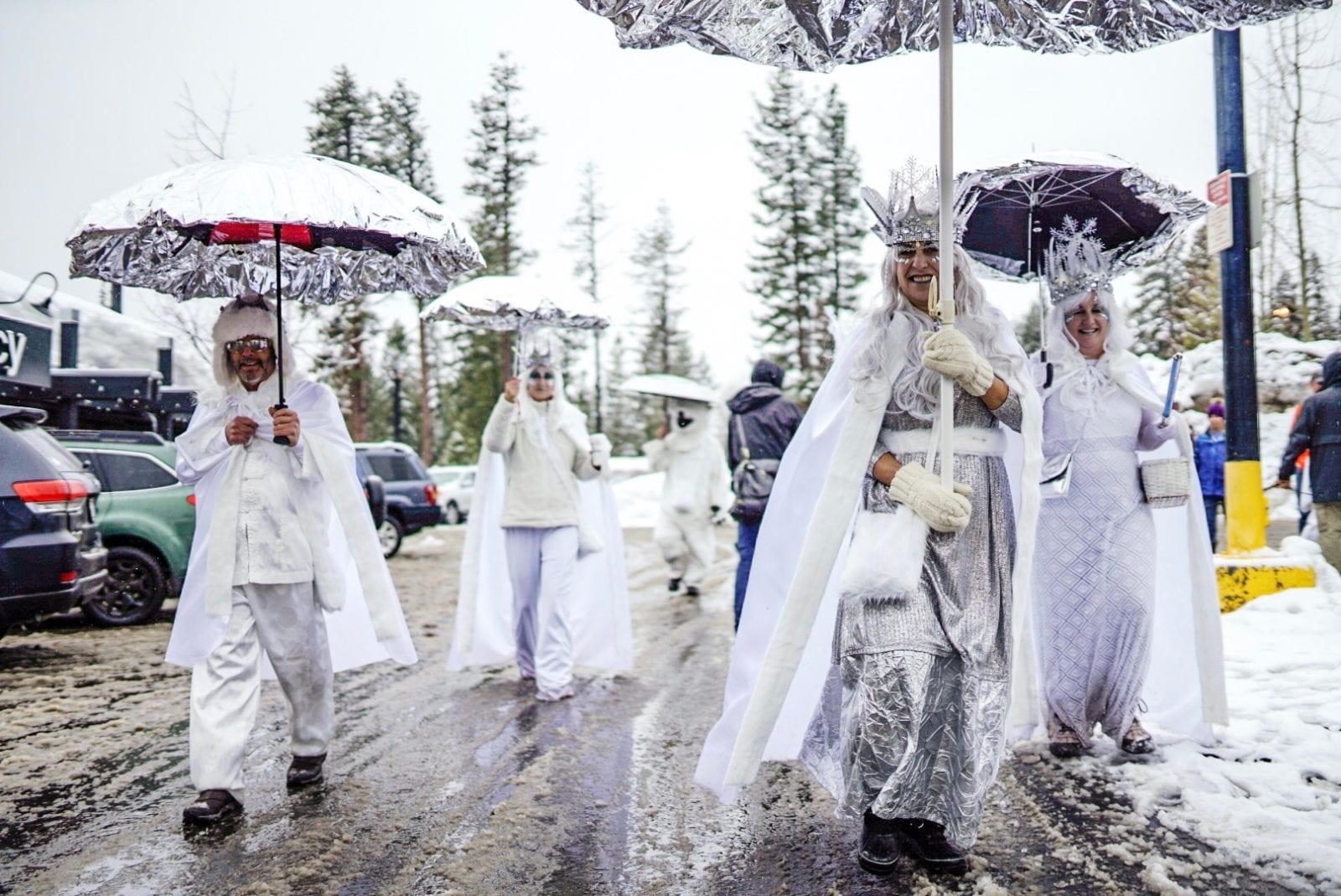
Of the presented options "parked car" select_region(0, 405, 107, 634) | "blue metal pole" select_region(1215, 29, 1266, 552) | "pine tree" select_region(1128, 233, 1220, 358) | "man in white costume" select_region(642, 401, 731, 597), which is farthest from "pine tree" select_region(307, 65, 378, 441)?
"blue metal pole" select_region(1215, 29, 1266, 552)

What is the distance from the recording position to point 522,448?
7.37 m

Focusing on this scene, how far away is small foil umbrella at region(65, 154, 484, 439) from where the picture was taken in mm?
4184

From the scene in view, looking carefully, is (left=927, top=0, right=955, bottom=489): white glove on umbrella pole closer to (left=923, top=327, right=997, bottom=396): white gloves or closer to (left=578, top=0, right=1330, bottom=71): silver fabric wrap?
(left=923, top=327, right=997, bottom=396): white gloves

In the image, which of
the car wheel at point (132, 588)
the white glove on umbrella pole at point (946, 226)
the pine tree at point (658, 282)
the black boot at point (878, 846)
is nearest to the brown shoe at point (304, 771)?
the black boot at point (878, 846)

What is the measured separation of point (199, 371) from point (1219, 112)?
1399cm

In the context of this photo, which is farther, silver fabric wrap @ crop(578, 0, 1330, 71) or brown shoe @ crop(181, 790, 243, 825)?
brown shoe @ crop(181, 790, 243, 825)

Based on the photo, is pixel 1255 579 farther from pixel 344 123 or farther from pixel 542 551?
pixel 344 123

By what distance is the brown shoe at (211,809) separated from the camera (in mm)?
A: 4270

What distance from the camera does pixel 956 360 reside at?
3.54 meters

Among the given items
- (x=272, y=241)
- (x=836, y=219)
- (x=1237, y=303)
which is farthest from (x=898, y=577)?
(x=836, y=219)

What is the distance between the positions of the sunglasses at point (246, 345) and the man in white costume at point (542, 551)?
7.53ft

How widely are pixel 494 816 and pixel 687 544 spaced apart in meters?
8.44

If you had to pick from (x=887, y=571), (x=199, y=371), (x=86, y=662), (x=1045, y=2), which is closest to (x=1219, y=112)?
(x=1045, y=2)

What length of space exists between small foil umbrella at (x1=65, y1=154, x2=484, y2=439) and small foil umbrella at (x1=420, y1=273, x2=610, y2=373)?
5.09 ft
